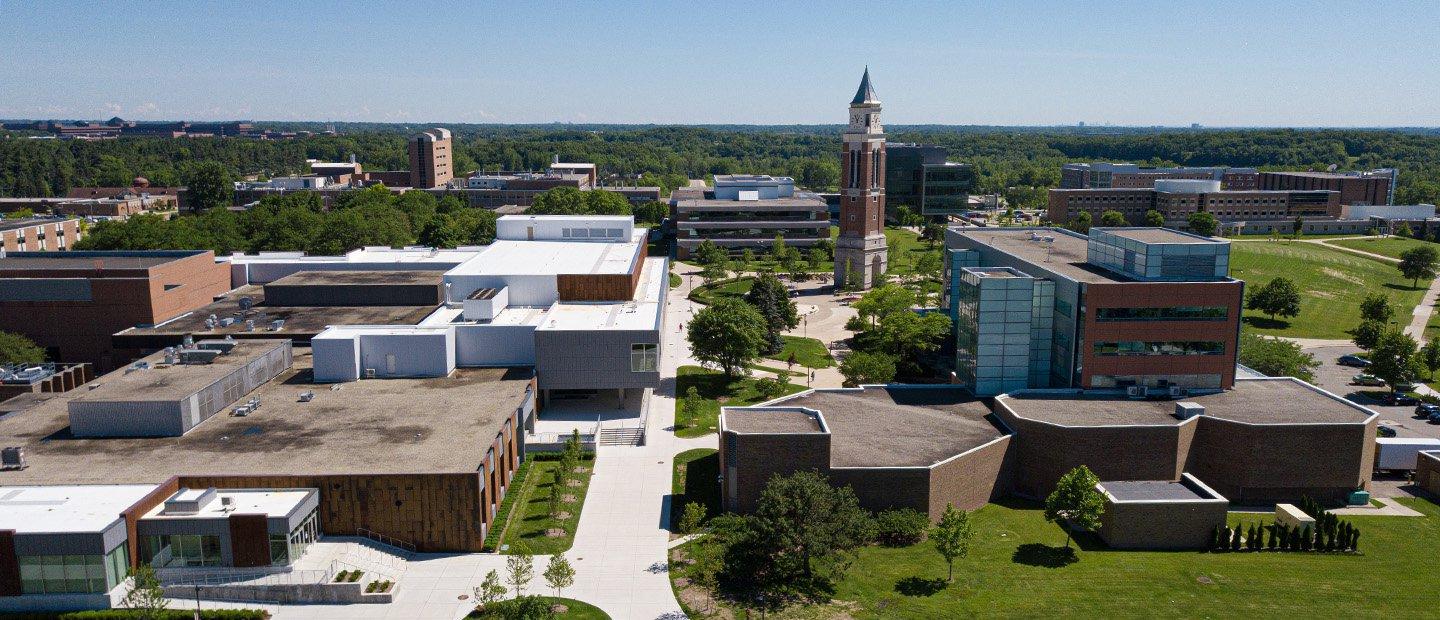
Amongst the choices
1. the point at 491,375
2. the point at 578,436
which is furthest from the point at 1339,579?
the point at 491,375

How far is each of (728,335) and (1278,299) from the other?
60116mm

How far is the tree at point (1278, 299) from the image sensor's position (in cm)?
8781

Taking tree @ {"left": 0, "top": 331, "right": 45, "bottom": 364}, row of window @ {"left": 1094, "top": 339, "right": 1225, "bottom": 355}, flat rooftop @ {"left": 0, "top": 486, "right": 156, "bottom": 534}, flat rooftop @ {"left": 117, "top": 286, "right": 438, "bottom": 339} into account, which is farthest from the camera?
flat rooftop @ {"left": 117, "top": 286, "right": 438, "bottom": 339}

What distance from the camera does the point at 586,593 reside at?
3581cm

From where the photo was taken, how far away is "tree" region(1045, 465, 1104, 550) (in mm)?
39312

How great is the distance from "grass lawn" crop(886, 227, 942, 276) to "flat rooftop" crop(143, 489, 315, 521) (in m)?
79.2

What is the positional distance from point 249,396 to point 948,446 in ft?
125

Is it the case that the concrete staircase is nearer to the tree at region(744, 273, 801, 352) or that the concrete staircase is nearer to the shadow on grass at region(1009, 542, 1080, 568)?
the tree at region(744, 273, 801, 352)

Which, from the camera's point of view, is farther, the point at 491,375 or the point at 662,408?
the point at 662,408

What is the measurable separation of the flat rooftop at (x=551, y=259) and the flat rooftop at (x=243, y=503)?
1201 inches

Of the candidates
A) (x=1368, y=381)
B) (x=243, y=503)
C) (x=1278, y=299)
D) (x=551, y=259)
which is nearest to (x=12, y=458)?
(x=243, y=503)

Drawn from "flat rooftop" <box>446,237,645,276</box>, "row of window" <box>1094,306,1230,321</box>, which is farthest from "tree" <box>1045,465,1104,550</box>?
"flat rooftop" <box>446,237,645,276</box>

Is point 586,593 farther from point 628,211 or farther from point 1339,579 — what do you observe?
point 628,211

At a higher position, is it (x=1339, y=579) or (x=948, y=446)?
(x=948, y=446)
